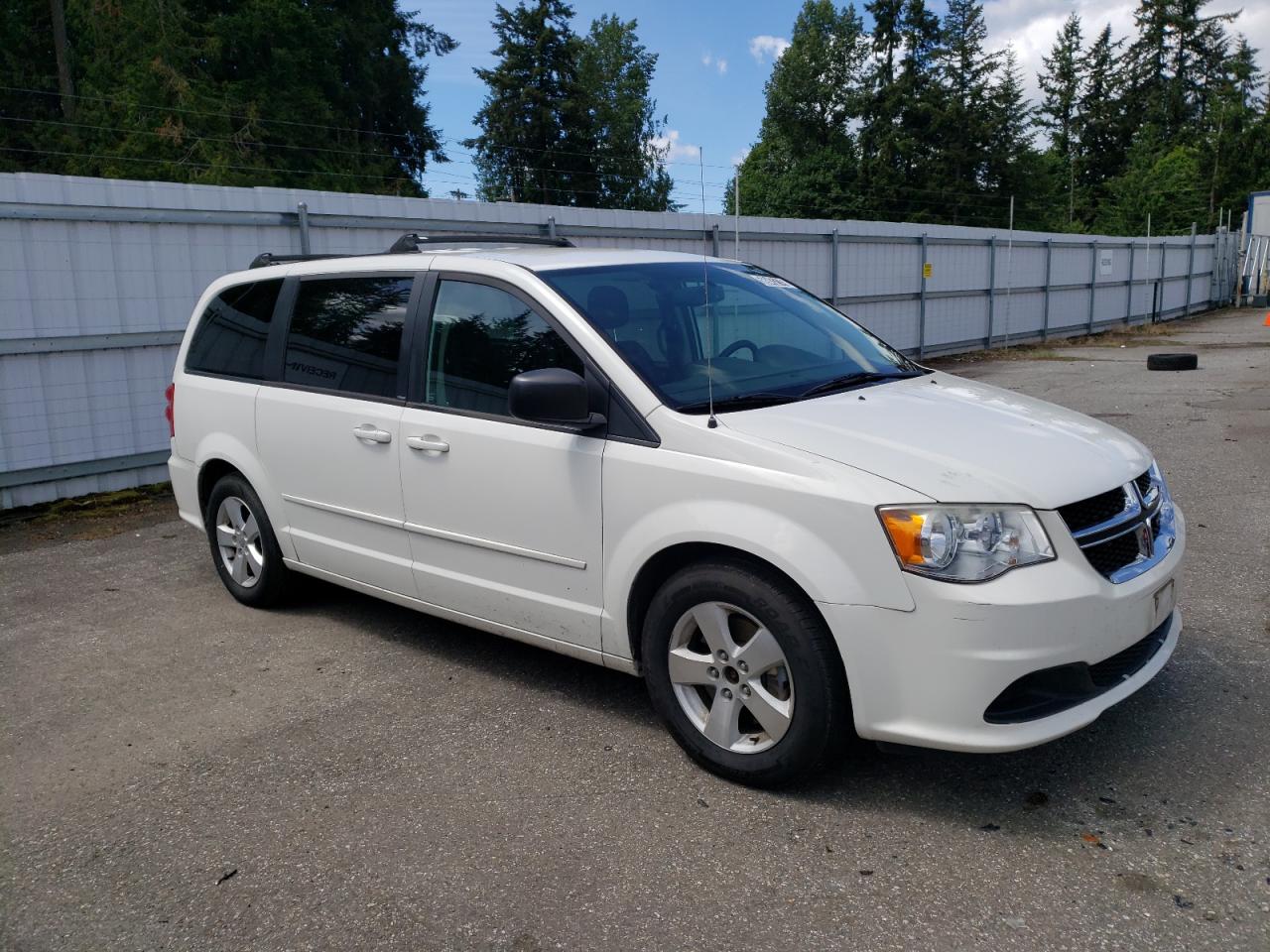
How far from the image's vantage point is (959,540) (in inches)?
124

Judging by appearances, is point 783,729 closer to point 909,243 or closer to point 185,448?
point 185,448

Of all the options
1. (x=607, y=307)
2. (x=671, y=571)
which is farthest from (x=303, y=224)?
(x=671, y=571)

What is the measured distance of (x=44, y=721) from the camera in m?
4.39

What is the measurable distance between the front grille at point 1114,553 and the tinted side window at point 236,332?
395 centimetres

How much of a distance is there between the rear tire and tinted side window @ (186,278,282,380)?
590 mm

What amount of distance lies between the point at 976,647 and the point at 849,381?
57.7 inches

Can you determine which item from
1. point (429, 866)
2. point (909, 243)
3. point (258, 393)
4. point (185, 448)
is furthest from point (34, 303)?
point (909, 243)

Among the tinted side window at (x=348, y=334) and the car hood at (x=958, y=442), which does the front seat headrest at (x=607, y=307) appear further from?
the tinted side window at (x=348, y=334)

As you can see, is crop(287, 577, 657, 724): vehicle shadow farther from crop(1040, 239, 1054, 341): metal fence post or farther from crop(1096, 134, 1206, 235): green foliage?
crop(1096, 134, 1206, 235): green foliage

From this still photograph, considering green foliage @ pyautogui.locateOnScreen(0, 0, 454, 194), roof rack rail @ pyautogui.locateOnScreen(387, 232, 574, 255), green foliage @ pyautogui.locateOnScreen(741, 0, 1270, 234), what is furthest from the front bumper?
green foliage @ pyautogui.locateOnScreen(741, 0, 1270, 234)

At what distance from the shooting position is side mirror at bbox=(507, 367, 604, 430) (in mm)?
3652

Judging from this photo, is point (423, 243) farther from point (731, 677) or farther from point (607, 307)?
point (731, 677)

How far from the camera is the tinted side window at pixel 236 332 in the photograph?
217 inches

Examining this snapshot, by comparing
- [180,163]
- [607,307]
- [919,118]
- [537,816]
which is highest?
[919,118]
